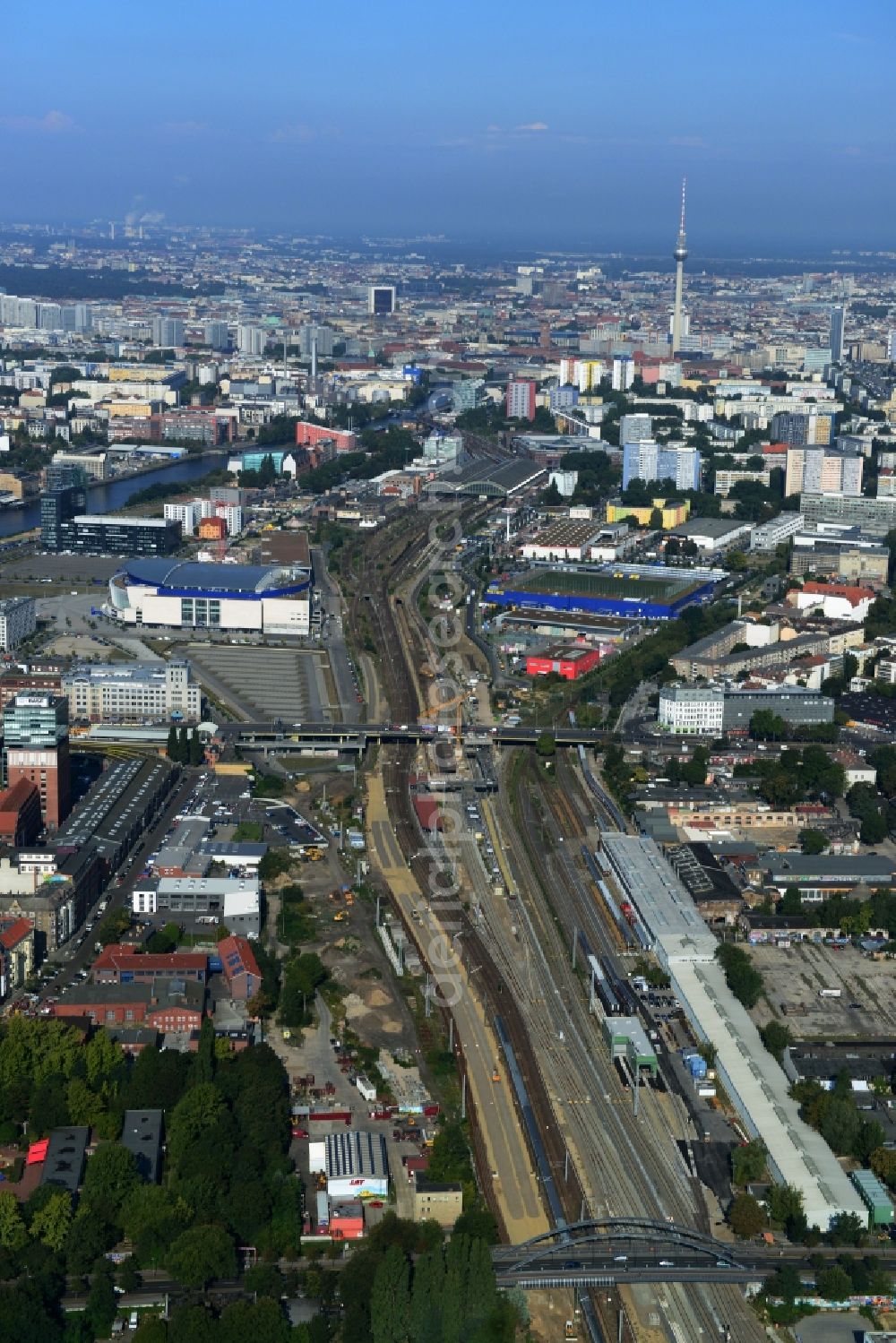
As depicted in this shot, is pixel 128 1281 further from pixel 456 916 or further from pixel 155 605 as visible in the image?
pixel 155 605

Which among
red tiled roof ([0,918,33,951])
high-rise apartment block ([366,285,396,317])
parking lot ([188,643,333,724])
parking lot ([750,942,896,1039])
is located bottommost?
parking lot ([750,942,896,1039])

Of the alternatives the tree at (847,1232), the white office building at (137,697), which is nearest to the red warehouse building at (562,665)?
the white office building at (137,697)

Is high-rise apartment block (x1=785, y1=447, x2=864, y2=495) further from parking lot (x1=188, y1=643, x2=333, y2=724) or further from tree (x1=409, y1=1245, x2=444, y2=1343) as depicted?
tree (x1=409, y1=1245, x2=444, y2=1343)

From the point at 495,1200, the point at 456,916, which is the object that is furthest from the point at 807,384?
the point at 495,1200

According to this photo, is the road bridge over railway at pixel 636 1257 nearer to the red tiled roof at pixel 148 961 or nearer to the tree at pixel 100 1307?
the tree at pixel 100 1307

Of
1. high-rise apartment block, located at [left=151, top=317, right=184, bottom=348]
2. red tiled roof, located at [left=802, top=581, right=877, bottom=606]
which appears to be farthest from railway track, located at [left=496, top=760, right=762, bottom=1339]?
high-rise apartment block, located at [left=151, top=317, right=184, bottom=348]

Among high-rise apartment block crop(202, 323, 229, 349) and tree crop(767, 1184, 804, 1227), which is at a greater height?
high-rise apartment block crop(202, 323, 229, 349)

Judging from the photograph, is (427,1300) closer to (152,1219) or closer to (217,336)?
(152,1219)

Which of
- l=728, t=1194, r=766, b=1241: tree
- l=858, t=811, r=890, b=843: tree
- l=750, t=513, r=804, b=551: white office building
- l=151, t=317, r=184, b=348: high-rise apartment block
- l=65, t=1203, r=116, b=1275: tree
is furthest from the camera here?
l=151, t=317, r=184, b=348: high-rise apartment block
